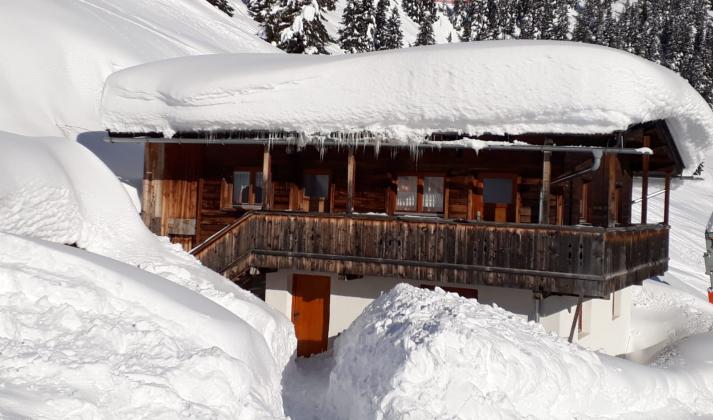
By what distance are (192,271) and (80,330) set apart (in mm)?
5421

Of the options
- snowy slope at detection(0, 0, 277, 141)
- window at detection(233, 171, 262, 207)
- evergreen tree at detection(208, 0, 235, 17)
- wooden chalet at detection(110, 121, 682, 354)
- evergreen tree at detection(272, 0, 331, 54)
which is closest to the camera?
wooden chalet at detection(110, 121, 682, 354)

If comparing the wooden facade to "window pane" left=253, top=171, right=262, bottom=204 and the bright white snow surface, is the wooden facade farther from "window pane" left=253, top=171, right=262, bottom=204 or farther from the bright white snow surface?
the bright white snow surface

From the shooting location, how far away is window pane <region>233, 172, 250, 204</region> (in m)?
19.1

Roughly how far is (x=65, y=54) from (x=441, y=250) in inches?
776

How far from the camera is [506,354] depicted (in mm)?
10219

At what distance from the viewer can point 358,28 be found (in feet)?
195

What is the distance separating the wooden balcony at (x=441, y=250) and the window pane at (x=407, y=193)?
90.5 inches

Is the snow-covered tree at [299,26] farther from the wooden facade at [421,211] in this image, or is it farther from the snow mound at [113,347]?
the snow mound at [113,347]

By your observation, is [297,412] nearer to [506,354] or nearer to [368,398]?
[368,398]

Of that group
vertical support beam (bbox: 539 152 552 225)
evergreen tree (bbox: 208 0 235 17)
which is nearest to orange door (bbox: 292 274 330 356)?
vertical support beam (bbox: 539 152 552 225)

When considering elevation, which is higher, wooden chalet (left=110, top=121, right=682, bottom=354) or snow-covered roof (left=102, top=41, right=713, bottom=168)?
snow-covered roof (left=102, top=41, right=713, bottom=168)

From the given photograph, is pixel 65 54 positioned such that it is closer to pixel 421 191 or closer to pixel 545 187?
pixel 421 191

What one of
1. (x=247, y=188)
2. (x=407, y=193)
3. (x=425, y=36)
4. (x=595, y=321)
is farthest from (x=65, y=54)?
(x=425, y=36)

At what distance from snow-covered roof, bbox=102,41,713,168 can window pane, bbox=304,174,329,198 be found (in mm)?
2778
